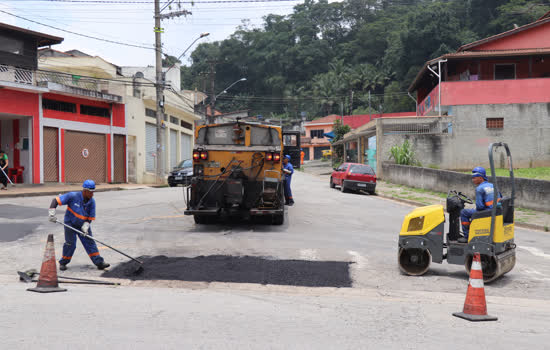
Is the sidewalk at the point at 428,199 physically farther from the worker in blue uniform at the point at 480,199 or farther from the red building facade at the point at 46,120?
the red building facade at the point at 46,120

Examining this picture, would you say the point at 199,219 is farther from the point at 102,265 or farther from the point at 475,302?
the point at 475,302

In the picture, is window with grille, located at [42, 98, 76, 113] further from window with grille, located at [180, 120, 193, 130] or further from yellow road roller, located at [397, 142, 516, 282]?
yellow road roller, located at [397, 142, 516, 282]

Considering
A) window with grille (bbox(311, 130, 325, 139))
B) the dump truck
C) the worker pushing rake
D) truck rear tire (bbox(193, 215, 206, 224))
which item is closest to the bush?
the dump truck

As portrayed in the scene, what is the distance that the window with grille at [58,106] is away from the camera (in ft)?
81.5

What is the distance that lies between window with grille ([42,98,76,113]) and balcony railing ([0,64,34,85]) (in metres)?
1.15

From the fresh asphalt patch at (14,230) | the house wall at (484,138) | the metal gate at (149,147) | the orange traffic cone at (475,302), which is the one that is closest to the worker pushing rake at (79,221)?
the fresh asphalt patch at (14,230)

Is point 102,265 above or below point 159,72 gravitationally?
below

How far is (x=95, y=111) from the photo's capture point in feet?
92.8

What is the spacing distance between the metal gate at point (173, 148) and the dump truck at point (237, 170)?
1140 inches

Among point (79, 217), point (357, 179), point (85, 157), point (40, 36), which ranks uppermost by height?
point (40, 36)

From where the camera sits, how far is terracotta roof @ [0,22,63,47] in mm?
23797

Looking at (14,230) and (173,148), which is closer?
(14,230)

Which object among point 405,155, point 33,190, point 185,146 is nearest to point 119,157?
point 33,190

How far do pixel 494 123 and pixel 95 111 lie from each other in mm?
22947
